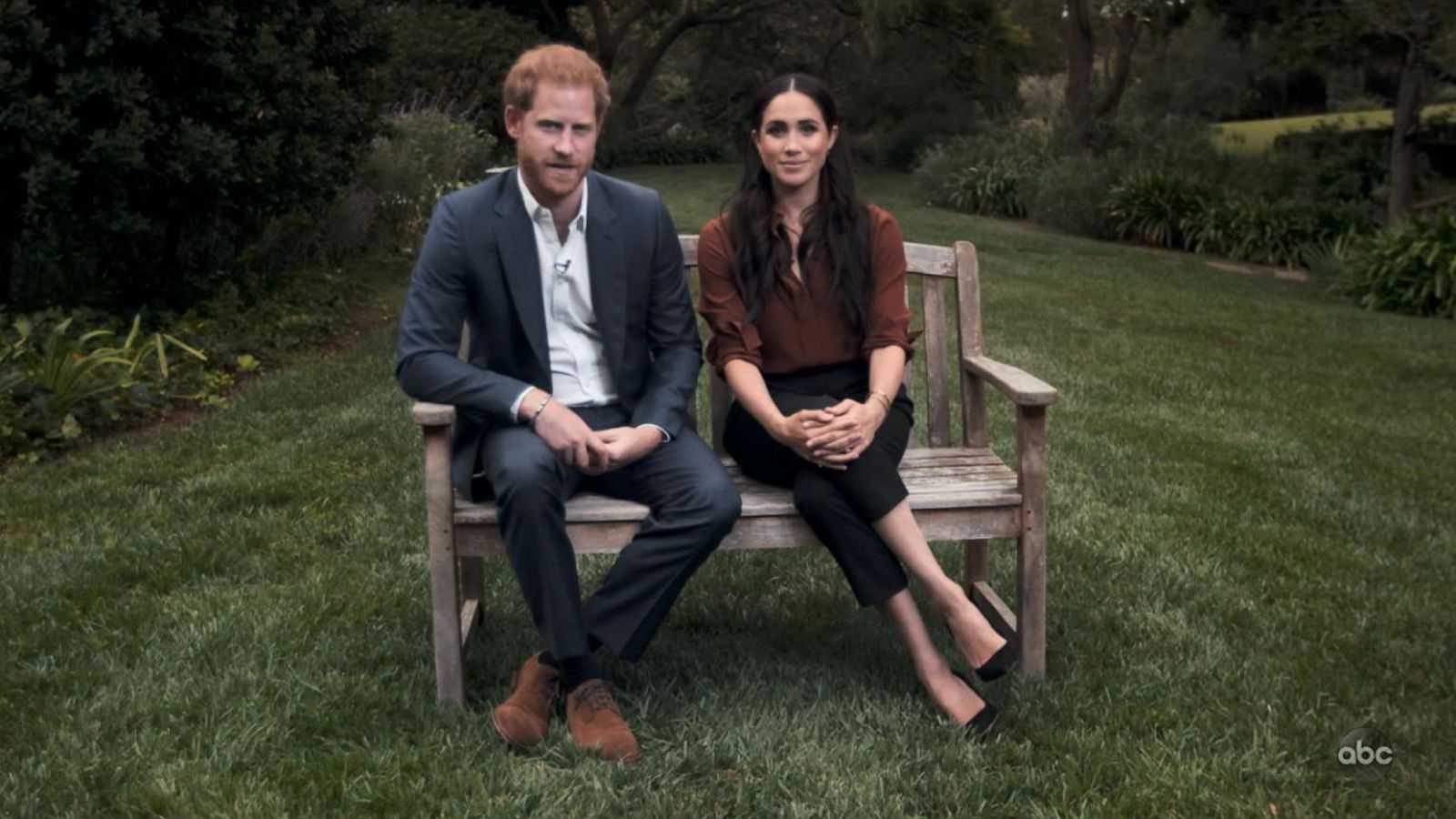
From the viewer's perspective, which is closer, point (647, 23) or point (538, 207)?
point (538, 207)

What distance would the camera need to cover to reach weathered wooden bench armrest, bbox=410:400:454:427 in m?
3.74

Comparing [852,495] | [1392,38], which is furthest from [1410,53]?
[852,495]

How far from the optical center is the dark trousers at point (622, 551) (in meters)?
3.69

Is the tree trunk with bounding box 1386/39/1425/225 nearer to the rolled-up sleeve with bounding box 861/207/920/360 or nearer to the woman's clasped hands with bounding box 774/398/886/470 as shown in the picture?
the rolled-up sleeve with bounding box 861/207/920/360

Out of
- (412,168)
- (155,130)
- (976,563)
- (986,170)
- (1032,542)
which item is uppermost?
(155,130)

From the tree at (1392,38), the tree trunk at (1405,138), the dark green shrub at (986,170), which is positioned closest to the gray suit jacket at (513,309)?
the tree at (1392,38)

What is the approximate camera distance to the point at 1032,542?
4031mm

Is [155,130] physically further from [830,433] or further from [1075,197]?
[1075,197]

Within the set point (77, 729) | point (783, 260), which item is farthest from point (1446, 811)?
point (77, 729)

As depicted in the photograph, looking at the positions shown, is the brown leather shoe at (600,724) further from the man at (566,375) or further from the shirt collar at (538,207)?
the shirt collar at (538,207)

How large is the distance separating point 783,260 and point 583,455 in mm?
812

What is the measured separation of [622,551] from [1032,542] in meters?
1.06

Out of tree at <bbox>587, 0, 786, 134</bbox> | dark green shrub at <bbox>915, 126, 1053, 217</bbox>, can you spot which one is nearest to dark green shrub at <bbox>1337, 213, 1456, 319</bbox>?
dark green shrub at <bbox>915, 126, 1053, 217</bbox>

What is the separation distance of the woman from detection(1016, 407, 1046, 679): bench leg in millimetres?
192
